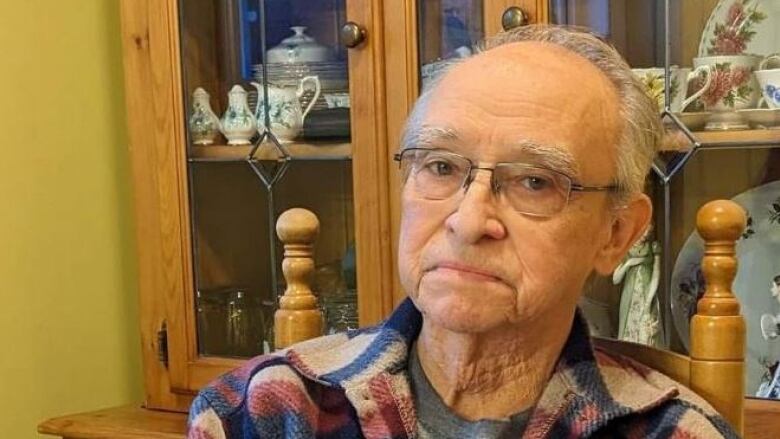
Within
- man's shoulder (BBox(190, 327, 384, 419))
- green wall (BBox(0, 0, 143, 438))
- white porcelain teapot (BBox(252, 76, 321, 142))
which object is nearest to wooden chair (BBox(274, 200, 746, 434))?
man's shoulder (BBox(190, 327, 384, 419))

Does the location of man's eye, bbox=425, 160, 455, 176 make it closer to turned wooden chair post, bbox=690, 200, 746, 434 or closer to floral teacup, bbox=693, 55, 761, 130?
turned wooden chair post, bbox=690, 200, 746, 434

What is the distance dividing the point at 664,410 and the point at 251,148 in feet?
3.18

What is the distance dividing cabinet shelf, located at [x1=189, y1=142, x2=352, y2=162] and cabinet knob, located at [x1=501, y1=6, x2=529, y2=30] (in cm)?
32

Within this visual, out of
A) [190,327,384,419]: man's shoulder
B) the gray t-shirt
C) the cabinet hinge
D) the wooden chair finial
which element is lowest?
the cabinet hinge

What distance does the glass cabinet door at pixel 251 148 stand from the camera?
1.78 m

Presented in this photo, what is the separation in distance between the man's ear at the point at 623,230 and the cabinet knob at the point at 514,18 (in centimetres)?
46

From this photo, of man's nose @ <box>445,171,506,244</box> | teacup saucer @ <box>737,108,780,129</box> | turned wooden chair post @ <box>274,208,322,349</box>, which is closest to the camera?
man's nose @ <box>445,171,506,244</box>

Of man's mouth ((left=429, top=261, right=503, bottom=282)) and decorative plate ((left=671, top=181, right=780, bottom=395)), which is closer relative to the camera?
man's mouth ((left=429, top=261, right=503, bottom=282))

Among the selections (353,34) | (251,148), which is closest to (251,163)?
(251,148)

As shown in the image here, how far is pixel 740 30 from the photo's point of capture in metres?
1.53

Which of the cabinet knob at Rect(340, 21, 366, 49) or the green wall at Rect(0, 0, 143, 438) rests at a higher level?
the cabinet knob at Rect(340, 21, 366, 49)

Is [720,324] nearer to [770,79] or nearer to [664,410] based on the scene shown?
[664,410]

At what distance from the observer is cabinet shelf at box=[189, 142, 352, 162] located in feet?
5.74

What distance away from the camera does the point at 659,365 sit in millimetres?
1196
